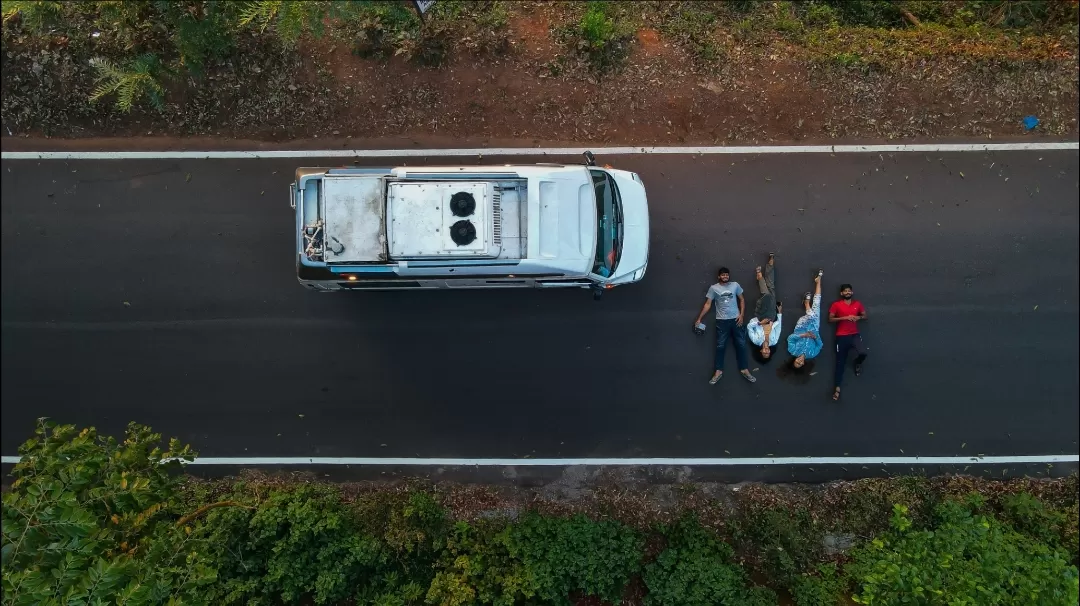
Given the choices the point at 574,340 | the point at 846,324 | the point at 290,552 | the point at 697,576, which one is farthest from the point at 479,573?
the point at 846,324

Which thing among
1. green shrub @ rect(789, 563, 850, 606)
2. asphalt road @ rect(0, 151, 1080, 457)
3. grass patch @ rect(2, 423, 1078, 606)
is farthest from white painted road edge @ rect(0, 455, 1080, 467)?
green shrub @ rect(789, 563, 850, 606)

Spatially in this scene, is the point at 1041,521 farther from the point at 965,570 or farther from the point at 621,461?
the point at 621,461

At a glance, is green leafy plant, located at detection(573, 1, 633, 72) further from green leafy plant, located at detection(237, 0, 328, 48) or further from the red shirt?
the red shirt

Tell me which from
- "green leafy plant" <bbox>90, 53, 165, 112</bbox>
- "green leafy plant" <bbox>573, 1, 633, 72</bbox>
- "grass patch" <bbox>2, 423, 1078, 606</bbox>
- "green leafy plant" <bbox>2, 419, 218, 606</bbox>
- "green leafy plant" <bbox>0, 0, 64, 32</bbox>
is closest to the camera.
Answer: "green leafy plant" <bbox>2, 419, 218, 606</bbox>

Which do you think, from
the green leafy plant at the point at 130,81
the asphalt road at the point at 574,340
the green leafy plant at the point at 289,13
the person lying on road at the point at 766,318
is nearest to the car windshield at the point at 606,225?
the asphalt road at the point at 574,340

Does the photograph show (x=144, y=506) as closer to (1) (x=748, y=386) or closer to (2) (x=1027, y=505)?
(1) (x=748, y=386)

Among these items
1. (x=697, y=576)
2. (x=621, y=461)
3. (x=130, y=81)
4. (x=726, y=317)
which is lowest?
(x=697, y=576)

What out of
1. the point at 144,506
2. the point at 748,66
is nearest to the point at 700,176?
the point at 748,66

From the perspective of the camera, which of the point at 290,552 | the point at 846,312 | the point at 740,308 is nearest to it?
the point at 290,552
